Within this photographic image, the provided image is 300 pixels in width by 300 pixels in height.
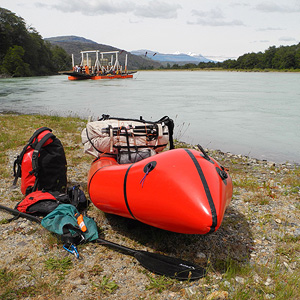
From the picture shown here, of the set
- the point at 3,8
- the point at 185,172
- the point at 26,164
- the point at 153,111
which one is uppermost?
the point at 3,8

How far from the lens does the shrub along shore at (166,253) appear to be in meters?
2.68

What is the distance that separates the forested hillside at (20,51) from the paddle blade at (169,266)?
60.7 metres

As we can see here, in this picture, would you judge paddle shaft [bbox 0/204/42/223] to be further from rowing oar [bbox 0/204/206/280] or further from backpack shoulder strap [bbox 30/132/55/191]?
rowing oar [bbox 0/204/206/280]

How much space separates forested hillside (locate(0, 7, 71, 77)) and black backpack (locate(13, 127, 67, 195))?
58.6 meters

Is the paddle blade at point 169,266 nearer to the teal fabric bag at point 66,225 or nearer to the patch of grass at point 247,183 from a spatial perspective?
the teal fabric bag at point 66,225

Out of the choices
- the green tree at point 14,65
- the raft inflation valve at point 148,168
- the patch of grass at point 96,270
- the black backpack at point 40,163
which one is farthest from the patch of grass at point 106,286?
the green tree at point 14,65

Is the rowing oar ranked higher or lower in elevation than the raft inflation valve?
lower

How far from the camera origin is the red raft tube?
2742 mm

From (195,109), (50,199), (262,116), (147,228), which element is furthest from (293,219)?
(195,109)

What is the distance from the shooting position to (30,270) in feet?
9.61

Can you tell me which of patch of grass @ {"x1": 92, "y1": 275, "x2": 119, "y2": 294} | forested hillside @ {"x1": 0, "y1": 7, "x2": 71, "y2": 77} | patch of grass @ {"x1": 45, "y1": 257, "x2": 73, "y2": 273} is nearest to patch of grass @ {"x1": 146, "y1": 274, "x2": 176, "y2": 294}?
patch of grass @ {"x1": 92, "y1": 275, "x2": 119, "y2": 294}

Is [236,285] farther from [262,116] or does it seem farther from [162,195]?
[262,116]

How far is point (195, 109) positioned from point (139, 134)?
12.9m

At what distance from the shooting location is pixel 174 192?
2.86 meters
